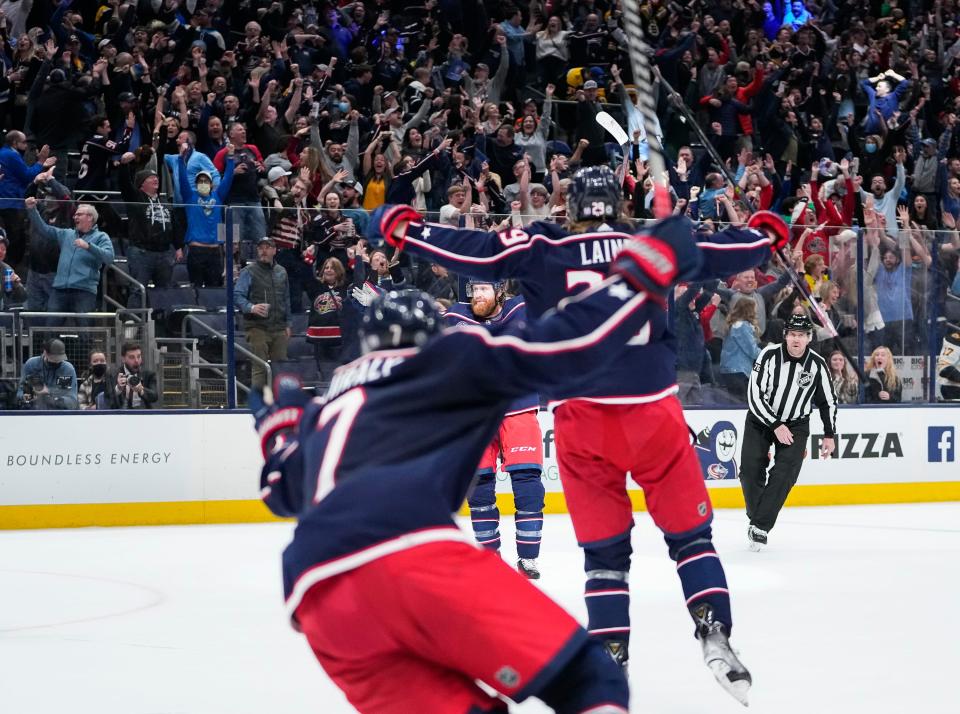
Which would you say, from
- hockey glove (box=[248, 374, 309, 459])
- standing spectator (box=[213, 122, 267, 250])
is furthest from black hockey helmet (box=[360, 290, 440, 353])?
standing spectator (box=[213, 122, 267, 250])

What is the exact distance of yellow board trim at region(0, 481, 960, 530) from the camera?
32.7 ft

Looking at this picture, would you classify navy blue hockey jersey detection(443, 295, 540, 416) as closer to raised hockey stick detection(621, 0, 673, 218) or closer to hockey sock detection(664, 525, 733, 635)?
hockey sock detection(664, 525, 733, 635)

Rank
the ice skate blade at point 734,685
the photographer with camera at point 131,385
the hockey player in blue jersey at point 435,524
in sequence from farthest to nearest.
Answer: the photographer with camera at point 131,385 < the ice skate blade at point 734,685 < the hockey player in blue jersey at point 435,524

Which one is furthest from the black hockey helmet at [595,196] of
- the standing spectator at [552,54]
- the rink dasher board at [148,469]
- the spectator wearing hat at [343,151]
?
the standing spectator at [552,54]

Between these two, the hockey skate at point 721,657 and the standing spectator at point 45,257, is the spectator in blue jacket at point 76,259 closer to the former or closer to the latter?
the standing spectator at point 45,257

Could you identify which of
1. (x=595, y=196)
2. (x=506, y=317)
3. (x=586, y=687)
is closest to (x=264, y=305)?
(x=506, y=317)

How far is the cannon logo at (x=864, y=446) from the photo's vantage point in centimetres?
1198

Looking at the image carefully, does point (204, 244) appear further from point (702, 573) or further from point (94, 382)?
point (702, 573)

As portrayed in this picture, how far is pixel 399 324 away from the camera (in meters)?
2.57

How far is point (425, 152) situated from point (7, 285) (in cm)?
455

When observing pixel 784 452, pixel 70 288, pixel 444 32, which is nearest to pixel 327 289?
pixel 70 288

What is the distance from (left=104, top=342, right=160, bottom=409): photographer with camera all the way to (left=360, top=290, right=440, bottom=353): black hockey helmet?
305 inches

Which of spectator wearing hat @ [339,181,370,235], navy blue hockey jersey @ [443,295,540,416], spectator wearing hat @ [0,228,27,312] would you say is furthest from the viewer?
spectator wearing hat @ [339,181,370,235]

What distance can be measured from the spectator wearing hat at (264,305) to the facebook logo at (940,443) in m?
5.94
